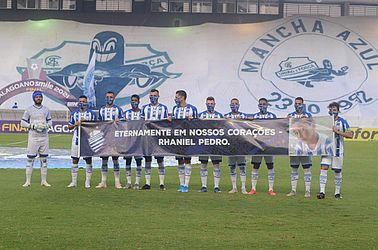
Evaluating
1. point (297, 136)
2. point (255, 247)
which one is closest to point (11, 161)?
point (297, 136)

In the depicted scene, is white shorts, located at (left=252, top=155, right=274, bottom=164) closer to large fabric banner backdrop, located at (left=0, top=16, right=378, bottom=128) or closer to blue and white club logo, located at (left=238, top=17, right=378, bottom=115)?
large fabric banner backdrop, located at (left=0, top=16, right=378, bottom=128)

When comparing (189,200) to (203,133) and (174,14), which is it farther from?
(174,14)

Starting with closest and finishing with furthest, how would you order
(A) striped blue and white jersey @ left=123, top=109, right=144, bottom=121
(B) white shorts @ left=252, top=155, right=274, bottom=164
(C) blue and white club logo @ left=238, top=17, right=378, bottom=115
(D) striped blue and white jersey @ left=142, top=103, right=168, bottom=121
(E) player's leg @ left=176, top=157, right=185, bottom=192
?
(B) white shorts @ left=252, top=155, right=274, bottom=164
(E) player's leg @ left=176, top=157, right=185, bottom=192
(D) striped blue and white jersey @ left=142, top=103, right=168, bottom=121
(A) striped blue and white jersey @ left=123, top=109, right=144, bottom=121
(C) blue and white club logo @ left=238, top=17, right=378, bottom=115

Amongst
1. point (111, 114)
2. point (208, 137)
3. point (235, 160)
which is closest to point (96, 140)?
point (111, 114)

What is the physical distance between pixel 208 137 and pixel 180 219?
428 centimetres

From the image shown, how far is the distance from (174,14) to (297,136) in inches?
1539

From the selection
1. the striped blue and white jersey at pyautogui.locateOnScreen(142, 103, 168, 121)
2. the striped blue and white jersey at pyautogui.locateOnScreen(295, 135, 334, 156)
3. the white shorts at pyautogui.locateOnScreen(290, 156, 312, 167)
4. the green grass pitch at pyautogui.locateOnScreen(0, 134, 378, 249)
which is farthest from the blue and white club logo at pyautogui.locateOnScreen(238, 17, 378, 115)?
the striped blue and white jersey at pyautogui.locateOnScreen(295, 135, 334, 156)

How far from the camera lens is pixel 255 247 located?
28.7ft

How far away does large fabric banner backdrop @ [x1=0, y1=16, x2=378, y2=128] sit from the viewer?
50.6 m

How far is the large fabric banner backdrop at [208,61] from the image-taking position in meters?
50.6

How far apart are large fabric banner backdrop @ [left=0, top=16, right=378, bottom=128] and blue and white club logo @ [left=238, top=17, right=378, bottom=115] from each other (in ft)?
0.25

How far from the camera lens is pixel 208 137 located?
1495cm

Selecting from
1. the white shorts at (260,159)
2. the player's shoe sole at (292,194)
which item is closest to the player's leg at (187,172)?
the white shorts at (260,159)

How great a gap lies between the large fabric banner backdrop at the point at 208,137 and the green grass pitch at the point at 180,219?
0.95 meters
